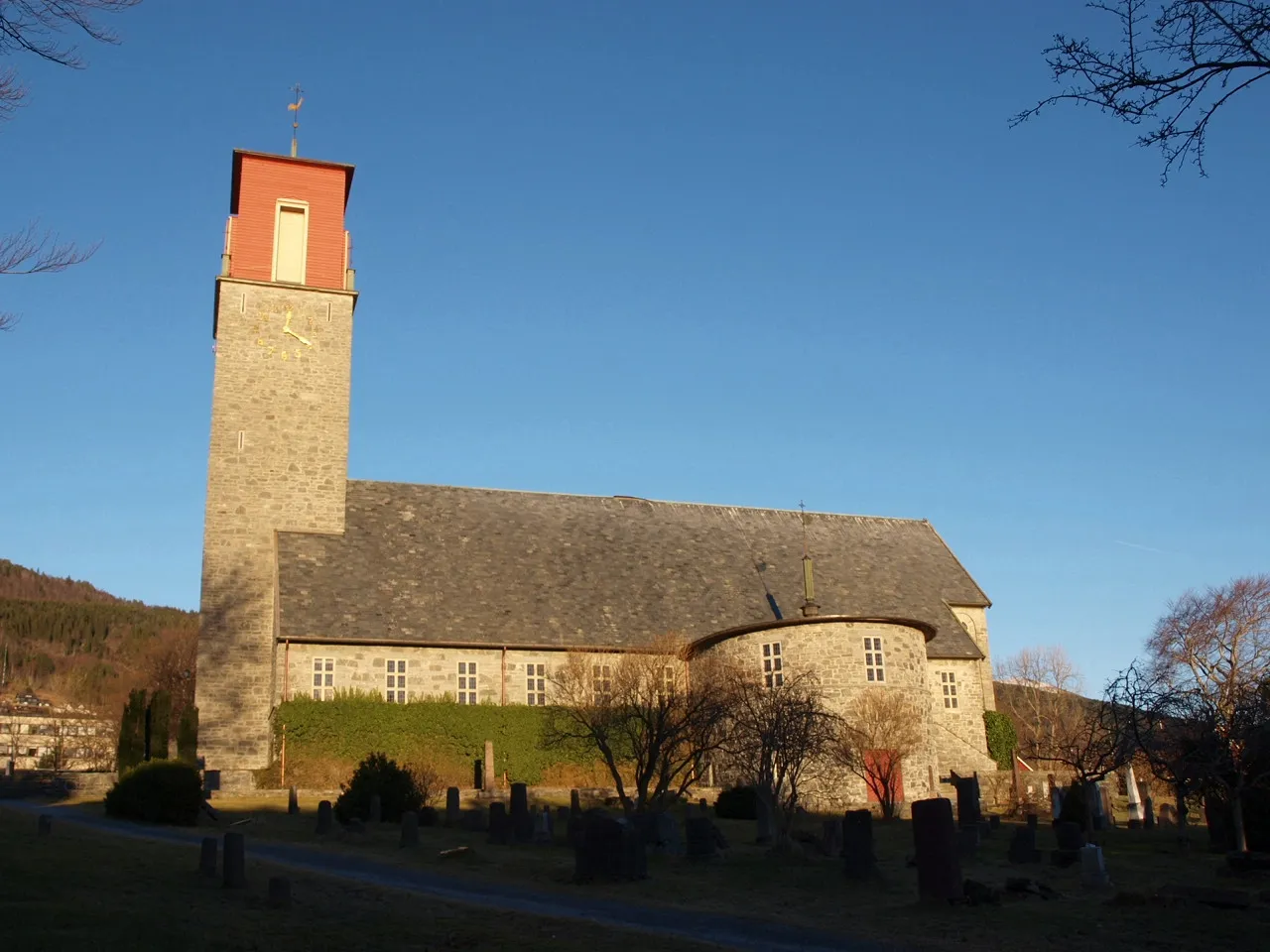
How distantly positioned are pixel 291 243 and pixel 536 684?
1747cm

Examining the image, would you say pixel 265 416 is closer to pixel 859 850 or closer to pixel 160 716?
pixel 160 716

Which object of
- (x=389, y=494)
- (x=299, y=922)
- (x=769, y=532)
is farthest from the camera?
(x=769, y=532)

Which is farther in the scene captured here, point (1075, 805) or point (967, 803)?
point (1075, 805)

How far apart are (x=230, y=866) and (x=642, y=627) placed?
23164mm

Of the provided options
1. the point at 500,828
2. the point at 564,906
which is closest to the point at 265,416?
the point at 500,828

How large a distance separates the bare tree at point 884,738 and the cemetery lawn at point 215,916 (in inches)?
674

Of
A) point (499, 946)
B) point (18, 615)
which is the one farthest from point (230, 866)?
point (18, 615)

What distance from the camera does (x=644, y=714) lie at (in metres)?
26.7

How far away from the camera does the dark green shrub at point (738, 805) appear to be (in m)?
28.8

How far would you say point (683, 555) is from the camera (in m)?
42.2

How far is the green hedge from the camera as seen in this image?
105 feet

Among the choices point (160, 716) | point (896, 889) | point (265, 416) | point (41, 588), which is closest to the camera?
point (896, 889)

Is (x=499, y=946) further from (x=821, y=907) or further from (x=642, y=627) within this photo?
(x=642, y=627)

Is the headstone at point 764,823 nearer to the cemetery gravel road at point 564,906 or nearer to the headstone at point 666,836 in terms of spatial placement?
the headstone at point 666,836
